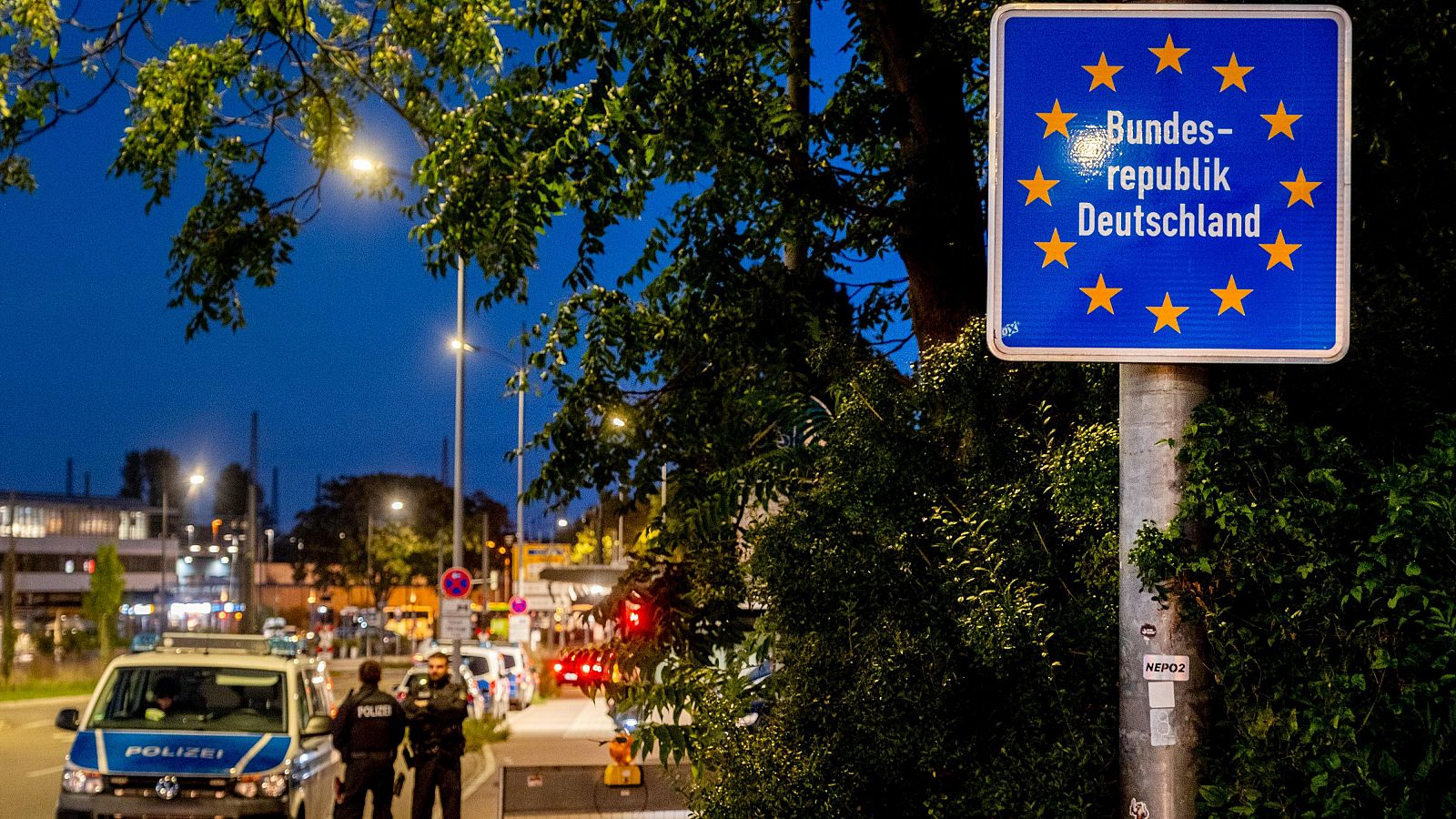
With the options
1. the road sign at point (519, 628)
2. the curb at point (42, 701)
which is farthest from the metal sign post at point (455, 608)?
the curb at point (42, 701)

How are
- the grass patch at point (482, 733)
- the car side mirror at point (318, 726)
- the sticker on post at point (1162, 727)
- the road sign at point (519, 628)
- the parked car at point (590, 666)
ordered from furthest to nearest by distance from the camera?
the road sign at point (519, 628), the grass patch at point (482, 733), the car side mirror at point (318, 726), the parked car at point (590, 666), the sticker on post at point (1162, 727)

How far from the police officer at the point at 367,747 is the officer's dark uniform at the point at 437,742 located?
62 cm

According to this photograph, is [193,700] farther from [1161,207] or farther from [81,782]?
[1161,207]

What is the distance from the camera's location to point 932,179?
8.40 meters

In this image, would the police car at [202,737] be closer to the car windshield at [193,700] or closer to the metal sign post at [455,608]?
the car windshield at [193,700]

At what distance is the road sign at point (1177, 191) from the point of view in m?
5.29

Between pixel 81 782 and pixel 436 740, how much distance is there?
3164 millimetres


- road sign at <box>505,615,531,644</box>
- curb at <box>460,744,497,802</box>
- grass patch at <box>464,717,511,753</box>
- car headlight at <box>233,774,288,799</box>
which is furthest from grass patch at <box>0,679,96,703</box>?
car headlight at <box>233,774,288,799</box>

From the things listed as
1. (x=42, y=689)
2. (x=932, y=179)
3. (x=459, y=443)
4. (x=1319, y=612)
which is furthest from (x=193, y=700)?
(x=42, y=689)

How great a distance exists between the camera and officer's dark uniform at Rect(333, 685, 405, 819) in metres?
12.5

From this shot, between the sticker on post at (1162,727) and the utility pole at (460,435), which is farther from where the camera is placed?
the utility pole at (460,435)

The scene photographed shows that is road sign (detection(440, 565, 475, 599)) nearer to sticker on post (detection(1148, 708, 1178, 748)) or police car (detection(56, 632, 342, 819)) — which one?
police car (detection(56, 632, 342, 819))

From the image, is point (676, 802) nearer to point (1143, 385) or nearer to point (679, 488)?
point (679, 488)

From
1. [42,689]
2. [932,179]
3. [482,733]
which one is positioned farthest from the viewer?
[42,689]
